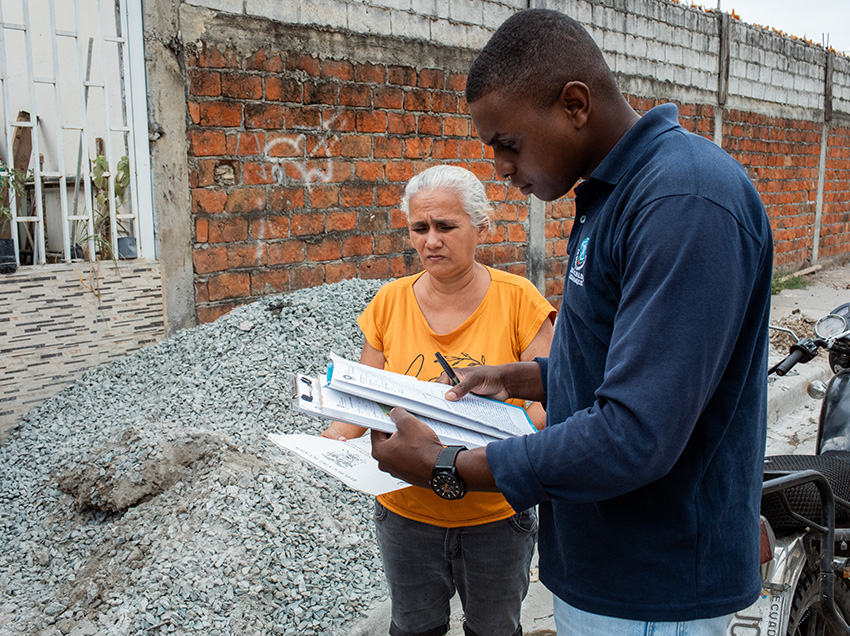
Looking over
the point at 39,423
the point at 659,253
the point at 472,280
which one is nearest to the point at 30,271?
the point at 39,423

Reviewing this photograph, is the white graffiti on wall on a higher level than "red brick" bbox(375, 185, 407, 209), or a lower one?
higher

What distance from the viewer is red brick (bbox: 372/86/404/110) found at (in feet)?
17.9

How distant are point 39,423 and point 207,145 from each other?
78.0 inches

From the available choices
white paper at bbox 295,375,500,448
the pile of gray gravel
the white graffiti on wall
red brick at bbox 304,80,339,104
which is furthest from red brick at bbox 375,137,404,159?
white paper at bbox 295,375,500,448

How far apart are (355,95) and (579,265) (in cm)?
432

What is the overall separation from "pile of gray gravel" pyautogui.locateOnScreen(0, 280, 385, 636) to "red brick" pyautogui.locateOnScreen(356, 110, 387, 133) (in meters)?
1.73

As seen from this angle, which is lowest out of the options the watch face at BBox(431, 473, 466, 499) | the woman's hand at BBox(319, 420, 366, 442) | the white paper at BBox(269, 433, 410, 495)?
the woman's hand at BBox(319, 420, 366, 442)

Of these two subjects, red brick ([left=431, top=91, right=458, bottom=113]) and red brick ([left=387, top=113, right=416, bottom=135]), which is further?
red brick ([left=431, top=91, right=458, bottom=113])

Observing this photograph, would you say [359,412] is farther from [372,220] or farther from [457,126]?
[457,126]

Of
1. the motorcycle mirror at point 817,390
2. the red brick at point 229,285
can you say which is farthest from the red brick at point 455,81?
the motorcycle mirror at point 817,390

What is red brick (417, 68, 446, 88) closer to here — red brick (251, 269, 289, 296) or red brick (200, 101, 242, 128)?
red brick (200, 101, 242, 128)

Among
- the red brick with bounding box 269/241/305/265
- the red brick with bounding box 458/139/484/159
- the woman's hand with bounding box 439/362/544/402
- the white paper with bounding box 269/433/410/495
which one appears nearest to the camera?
the white paper with bounding box 269/433/410/495

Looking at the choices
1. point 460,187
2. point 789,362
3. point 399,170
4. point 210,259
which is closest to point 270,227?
point 210,259

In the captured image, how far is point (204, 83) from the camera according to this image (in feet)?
14.9
